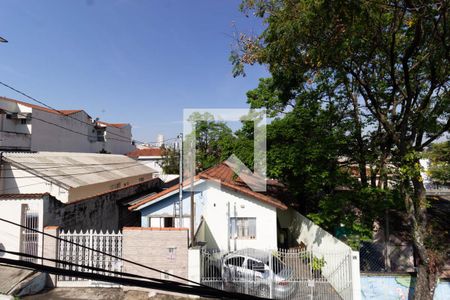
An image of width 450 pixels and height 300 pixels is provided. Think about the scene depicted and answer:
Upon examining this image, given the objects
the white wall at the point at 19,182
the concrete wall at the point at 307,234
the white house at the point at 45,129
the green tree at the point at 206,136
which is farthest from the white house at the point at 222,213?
the white house at the point at 45,129

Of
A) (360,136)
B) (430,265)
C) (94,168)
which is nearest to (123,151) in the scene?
(94,168)

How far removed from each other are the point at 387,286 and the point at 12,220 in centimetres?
1230

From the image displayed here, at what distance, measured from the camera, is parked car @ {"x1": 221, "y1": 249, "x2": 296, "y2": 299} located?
8273mm

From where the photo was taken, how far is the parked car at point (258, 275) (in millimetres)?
8273

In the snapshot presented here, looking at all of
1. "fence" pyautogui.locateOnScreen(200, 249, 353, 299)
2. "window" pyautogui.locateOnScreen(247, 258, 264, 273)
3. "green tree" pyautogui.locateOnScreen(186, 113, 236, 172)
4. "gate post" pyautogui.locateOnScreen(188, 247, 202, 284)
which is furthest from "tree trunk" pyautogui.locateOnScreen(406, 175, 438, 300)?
"green tree" pyautogui.locateOnScreen(186, 113, 236, 172)

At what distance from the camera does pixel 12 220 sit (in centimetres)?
861

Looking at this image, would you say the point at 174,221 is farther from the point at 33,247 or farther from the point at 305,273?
the point at 305,273

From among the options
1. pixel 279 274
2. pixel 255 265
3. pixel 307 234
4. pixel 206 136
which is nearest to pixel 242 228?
pixel 307 234

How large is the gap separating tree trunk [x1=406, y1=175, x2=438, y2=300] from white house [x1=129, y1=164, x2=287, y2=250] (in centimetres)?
492

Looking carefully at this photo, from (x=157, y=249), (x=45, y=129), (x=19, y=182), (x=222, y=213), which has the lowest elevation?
(x=157, y=249)

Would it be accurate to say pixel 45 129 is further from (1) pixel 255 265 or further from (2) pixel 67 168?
(1) pixel 255 265

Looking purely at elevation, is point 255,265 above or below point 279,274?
above

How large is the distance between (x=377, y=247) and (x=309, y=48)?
386 inches

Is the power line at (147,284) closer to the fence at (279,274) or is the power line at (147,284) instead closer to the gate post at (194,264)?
the gate post at (194,264)
